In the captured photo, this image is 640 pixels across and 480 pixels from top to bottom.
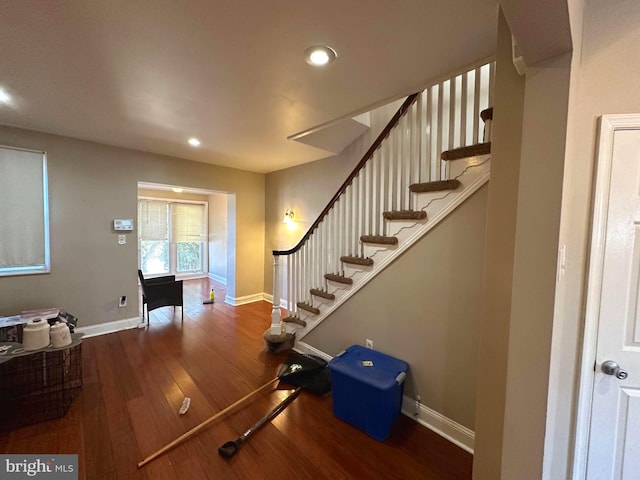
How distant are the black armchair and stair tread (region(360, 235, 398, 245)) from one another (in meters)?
3.30

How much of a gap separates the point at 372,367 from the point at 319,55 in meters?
2.21

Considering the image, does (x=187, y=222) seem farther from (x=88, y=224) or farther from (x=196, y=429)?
(x=196, y=429)

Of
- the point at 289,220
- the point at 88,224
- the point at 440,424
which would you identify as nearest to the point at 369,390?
the point at 440,424

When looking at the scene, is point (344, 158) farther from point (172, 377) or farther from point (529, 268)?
point (172, 377)

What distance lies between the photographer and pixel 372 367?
1.99m

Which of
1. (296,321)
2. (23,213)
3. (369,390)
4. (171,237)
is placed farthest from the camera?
(171,237)

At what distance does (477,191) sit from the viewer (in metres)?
1.67

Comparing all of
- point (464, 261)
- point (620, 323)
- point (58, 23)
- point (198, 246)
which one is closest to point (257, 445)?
point (464, 261)

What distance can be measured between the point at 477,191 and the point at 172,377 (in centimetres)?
313

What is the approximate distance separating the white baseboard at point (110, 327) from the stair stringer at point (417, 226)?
9.31 feet

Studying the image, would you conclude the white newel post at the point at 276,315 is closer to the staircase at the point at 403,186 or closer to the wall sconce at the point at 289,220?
the staircase at the point at 403,186

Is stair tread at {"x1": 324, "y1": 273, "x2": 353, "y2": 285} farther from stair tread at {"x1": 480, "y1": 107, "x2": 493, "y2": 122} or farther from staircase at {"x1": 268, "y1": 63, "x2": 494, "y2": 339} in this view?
stair tread at {"x1": 480, "y1": 107, "x2": 493, "y2": 122}

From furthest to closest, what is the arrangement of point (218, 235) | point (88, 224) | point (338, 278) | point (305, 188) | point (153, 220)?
point (218, 235), point (153, 220), point (305, 188), point (88, 224), point (338, 278)

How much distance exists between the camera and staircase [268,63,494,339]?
5.79 feet
